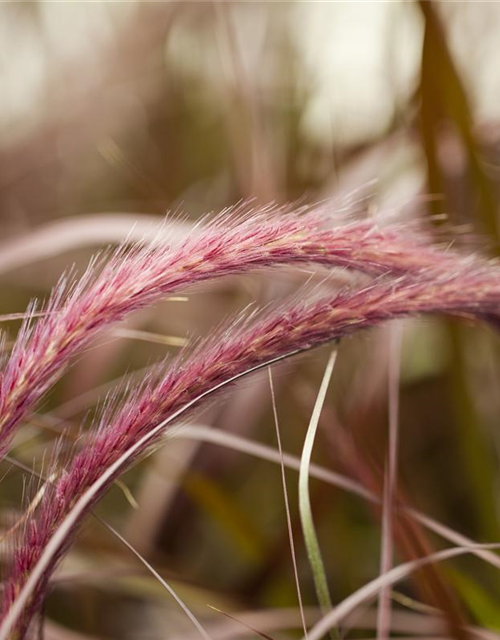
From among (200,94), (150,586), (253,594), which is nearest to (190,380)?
(150,586)

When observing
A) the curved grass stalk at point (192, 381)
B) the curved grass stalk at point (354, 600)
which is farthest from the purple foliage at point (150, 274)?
the curved grass stalk at point (354, 600)

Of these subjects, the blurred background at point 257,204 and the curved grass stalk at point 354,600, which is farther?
the blurred background at point 257,204

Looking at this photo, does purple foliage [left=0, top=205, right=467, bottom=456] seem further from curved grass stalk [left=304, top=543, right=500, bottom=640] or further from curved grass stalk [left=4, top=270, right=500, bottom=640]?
curved grass stalk [left=304, top=543, right=500, bottom=640]

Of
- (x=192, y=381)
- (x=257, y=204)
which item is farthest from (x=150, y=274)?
(x=257, y=204)

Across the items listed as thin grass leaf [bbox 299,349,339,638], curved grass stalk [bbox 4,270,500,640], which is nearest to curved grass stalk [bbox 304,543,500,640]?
thin grass leaf [bbox 299,349,339,638]

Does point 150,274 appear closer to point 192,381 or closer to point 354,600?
point 192,381

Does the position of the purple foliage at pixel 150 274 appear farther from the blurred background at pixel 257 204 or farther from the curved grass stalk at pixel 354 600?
the curved grass stalk at pixel 354 600

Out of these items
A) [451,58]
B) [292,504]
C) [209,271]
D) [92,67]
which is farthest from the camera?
[92,67]

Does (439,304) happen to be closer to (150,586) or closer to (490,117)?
(150,586)
